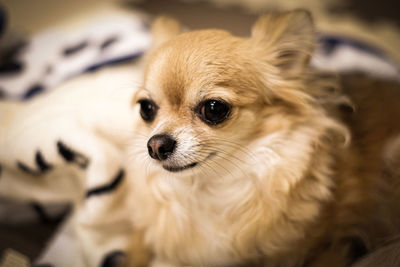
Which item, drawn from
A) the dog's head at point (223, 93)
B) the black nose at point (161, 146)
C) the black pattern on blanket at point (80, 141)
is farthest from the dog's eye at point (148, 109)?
the black pattern on blanket at point (80, 141)

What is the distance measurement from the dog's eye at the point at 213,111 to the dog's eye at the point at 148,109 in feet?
0.62

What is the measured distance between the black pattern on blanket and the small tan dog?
0.65 ft

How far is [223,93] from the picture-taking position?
3.14 ft

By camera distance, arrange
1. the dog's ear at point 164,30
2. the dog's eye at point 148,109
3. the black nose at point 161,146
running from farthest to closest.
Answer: the dog's ear at point 164,30 → the dog's eye at point 148,109 → the black nose at point 161,146

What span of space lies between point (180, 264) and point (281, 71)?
2.80 feet

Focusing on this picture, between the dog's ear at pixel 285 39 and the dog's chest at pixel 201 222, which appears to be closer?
the dog's ear at pixel 285 39

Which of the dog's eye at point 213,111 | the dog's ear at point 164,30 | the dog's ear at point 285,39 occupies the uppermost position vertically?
the dog's ear at point 164,30

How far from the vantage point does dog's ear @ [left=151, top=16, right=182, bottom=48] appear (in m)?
1.26

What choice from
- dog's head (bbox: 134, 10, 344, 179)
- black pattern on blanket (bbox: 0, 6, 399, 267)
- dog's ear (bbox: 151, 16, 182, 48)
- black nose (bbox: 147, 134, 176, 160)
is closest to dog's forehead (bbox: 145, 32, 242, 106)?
dog's head (bbox: 134, 10, 344, 179)

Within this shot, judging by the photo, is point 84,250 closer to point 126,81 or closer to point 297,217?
point 126,81

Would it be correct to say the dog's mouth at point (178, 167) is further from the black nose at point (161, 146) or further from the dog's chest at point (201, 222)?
the dog's chest at point (201, 222)

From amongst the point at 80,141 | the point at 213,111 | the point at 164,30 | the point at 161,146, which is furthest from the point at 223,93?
the point at 80,141

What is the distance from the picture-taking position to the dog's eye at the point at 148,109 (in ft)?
3.55

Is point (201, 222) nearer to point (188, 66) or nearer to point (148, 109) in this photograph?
point (148, 109)
